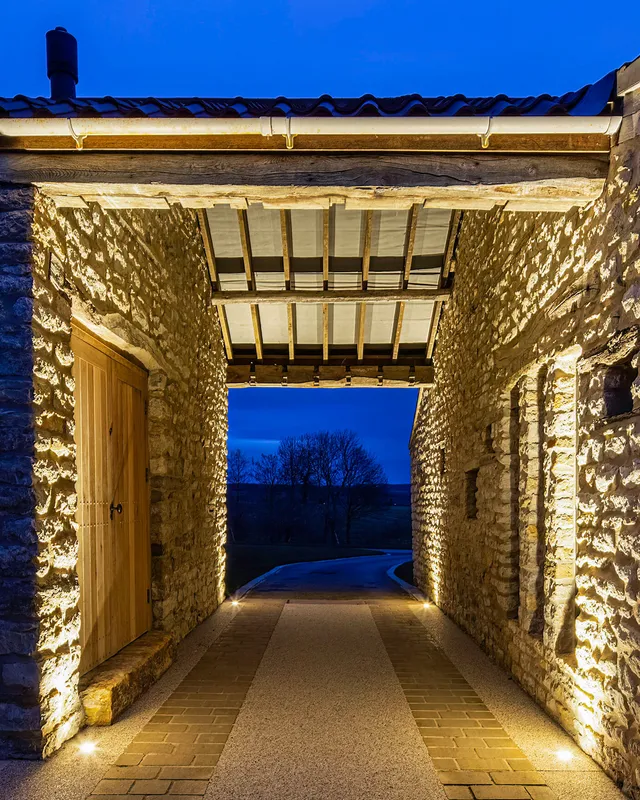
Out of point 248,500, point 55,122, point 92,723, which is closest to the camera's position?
point 55,122

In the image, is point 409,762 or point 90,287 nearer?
point 409,762

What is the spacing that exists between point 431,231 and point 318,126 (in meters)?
4.10

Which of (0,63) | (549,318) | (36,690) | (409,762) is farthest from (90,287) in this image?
(0,63)

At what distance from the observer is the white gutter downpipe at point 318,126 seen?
2785mm

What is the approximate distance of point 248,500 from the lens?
43.7 metres

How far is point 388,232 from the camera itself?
6.59 metres

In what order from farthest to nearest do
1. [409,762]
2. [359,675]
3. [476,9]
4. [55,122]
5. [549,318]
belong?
[476,9] → [359,675] → [549,318] → [409,762] → [55,122]

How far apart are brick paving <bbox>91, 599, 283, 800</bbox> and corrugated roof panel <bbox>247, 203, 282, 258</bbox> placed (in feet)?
14.2

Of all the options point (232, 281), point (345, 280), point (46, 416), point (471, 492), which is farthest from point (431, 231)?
point (46, 416)

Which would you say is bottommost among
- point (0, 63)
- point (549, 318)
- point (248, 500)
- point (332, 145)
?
point (248, 500)

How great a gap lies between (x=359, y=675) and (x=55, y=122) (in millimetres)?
4224

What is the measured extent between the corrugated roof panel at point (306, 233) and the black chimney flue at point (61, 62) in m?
2.42

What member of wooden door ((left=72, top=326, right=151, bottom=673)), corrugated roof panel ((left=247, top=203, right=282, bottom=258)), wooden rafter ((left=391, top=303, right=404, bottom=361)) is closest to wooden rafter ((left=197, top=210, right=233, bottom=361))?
corrugated roof panel ((left=247, top=203, right=282, bottom=258))

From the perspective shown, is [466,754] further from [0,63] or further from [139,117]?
[0,63]
